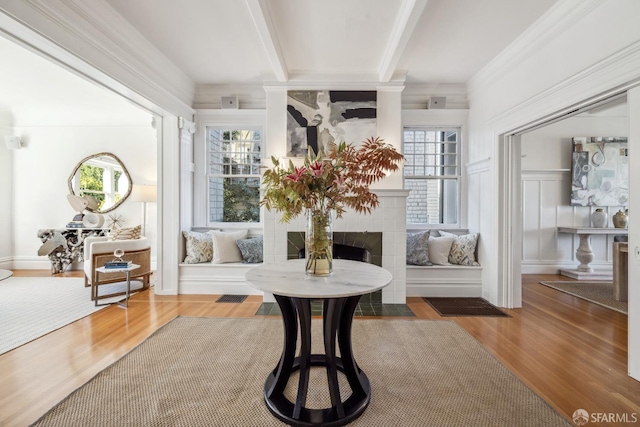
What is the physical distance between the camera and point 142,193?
14.6 ft

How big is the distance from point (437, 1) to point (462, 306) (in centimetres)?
308

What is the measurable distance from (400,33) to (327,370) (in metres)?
2.76

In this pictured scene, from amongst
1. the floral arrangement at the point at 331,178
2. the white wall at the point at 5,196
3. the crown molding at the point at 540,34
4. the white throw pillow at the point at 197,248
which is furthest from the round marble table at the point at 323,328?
the white wall at the point at 5,196

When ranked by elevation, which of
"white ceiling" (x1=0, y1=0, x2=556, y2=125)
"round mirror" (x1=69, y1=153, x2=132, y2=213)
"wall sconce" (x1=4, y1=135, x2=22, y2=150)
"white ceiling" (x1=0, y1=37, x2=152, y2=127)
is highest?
"white ceiling" (x1=0, y1=0, x2=556, y2=125)

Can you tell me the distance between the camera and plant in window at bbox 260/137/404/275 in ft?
4.86

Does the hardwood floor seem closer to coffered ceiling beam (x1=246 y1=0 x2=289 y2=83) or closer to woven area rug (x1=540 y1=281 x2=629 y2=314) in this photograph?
woven area rug (x1=540 y1=281 x2=629 y2=314)

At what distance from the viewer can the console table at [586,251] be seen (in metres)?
4.29

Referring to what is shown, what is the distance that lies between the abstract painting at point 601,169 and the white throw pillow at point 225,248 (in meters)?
5.46

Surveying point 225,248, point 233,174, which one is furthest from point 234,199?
point 225,248

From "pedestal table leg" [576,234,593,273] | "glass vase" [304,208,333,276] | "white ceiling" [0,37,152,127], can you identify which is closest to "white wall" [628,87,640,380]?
"glass vase" [304,208,333,276]

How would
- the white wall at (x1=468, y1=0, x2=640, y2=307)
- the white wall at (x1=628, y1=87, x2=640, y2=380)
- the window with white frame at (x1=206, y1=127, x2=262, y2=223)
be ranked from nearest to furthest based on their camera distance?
the white wall at (x1=628, y1=87, x2=640, y2=380), the white wall at (x1=468, y1=0, x2=640, y2=307), the window with white frame at (x1=206, y1=127, x2=262, y2=223)

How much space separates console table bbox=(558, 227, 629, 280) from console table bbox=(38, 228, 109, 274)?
7.61 m

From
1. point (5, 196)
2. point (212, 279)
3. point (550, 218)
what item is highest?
point (5, 196)

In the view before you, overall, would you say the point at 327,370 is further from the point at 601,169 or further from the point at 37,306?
A: the point at 601,169
